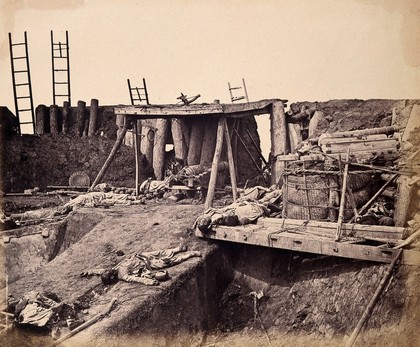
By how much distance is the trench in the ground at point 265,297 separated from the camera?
581cm

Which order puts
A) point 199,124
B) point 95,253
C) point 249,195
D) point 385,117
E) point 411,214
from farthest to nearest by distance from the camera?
point 199,124, point 385,117, point 249,195, point 95,253, point 411,214

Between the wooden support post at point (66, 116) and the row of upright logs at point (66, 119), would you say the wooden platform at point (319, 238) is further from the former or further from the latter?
the wooden support post at point (66, 116)

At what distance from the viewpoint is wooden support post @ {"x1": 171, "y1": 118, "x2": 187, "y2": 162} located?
13.9 m

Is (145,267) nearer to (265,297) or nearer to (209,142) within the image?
(265,297)

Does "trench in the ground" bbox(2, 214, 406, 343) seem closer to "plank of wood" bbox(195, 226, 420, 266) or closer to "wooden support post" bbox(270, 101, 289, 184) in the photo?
"plank of wood" bbox(195, 226, 420, 266)

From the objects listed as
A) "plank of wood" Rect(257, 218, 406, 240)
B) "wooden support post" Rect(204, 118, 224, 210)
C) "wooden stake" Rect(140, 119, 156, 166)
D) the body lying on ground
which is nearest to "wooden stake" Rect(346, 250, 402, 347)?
"plank of wood" Rect(257, 218, 406, 240)

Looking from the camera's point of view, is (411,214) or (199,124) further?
(199,124)

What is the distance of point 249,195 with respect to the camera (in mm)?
10258

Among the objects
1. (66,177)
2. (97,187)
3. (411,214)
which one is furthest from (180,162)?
(411,214)

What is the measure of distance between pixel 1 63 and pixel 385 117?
9.32 meters

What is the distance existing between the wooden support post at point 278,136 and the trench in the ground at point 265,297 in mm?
3686

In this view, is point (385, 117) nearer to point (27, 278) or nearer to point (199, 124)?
point (199, 124)

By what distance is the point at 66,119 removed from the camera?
18031 mm

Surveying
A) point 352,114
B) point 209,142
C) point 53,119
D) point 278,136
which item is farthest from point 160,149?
point 352,114
